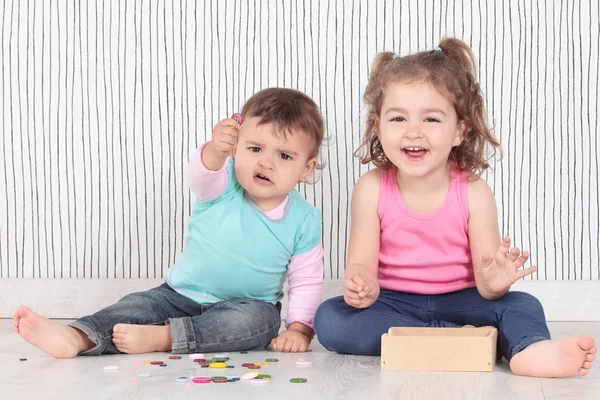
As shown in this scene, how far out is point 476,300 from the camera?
162cm

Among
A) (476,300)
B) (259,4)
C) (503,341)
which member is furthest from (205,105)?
(503,341)

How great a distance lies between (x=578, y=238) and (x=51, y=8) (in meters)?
1.34

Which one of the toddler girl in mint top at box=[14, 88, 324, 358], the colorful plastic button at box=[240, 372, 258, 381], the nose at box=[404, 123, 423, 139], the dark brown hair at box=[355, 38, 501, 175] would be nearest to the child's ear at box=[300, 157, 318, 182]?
the toddler girl in mint top at box=[14, 88, 324, 358]

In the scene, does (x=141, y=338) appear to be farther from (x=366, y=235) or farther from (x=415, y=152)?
(x=415, y=152)

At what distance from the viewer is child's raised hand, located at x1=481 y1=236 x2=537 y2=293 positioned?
4.68 feet

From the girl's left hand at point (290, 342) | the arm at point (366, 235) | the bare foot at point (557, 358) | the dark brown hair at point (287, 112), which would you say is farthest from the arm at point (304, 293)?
the bare foot at point (557, 358)

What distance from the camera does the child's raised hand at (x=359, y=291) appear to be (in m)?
1.52

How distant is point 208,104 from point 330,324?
Answer: 2.42 ft

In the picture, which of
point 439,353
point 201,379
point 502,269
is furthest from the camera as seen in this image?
point 502,269

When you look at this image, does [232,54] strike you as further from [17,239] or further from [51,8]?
[17,239]

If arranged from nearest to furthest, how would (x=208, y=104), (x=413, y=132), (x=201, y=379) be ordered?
(x=201, y=379)
(x=413, y=132)
(x=208, y=104)

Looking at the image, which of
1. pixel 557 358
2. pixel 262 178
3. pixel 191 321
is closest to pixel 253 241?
pixel 262 178

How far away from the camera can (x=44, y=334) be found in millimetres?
1454

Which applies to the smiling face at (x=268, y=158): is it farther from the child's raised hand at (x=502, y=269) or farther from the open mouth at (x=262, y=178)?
the child's raised hand at (x=502, y=269)
